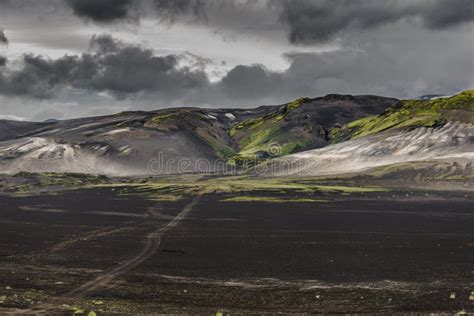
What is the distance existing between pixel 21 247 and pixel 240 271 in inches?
1192

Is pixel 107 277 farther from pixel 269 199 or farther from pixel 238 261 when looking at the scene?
pixel 269 199

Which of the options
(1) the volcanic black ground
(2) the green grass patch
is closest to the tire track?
(1) the volcanic black ground

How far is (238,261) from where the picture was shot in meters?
63.4

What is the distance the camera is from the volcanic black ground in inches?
1713

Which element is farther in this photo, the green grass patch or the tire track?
the green grass patch

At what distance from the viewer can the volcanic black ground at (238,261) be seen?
143ft

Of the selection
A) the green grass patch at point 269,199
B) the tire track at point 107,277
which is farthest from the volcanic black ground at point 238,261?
the green grass patch at point 269,199

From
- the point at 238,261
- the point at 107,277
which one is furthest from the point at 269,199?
the point at 107,277

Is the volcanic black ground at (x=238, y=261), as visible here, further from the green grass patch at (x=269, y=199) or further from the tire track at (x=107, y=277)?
the green grass patch at (x=269, y=199)

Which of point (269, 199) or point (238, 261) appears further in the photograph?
Answer: point (269, 199)

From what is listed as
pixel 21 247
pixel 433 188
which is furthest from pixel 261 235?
pixel 433 188

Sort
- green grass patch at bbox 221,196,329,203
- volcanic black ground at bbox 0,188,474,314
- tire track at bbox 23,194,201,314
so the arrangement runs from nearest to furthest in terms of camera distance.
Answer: tire track at bbox 23,194,201,314, volcanic black ground at bbox 0,188,474,314, green grass patch at bbox 221,196,329,203

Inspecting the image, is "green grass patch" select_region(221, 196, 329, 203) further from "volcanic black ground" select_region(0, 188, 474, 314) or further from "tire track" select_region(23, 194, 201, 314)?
"tire track" select_region(23, 194, 201, 314)

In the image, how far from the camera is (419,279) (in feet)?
175
